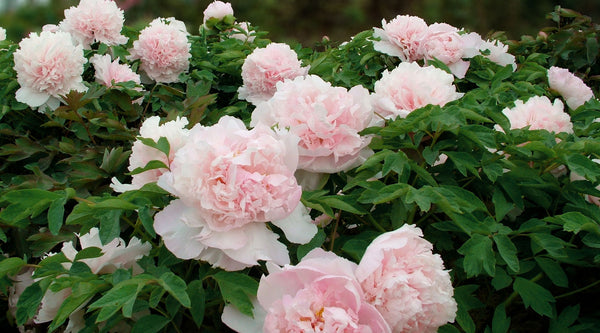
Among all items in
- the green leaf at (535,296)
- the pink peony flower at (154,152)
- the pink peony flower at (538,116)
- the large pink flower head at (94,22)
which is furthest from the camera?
the large pink flower head at (94,22)

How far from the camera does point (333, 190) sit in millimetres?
1449

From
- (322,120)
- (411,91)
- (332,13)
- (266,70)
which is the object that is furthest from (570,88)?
(332,13)

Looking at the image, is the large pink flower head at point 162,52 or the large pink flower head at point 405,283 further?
the large pink flower head at point 162,52

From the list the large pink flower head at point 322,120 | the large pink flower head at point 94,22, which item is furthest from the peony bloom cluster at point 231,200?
the large pink flower head at point 94,22

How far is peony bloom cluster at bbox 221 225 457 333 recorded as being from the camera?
1.04m

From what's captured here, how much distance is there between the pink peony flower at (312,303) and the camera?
1.03m

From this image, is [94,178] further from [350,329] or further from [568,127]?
[568,127]

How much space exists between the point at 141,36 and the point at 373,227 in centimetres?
138

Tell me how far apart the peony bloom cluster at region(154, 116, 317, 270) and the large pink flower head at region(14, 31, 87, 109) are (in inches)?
41.8

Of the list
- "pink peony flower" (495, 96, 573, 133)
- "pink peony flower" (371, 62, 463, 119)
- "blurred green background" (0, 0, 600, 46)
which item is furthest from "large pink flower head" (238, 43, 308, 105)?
"blurred green background" (0, 0, 600, 46)

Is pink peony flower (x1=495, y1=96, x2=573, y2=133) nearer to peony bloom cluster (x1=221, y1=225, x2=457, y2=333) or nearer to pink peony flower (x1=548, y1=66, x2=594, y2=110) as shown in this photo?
pink peony flower (x1=548, y1=66, x2=594, y2=110)

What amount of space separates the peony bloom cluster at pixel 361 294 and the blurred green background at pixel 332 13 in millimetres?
6310

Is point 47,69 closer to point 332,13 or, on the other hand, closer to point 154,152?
point 154,152

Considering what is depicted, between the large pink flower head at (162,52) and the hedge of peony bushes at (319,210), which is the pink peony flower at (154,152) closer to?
the hedge of peony bushes at (319,210)
